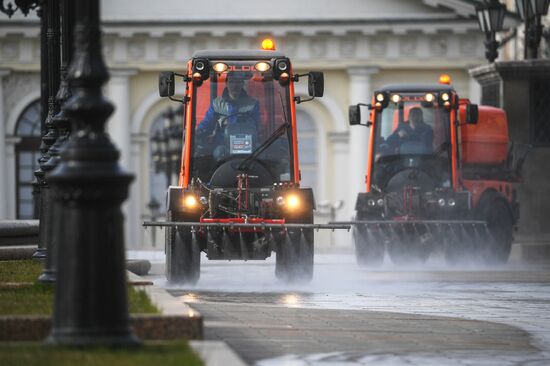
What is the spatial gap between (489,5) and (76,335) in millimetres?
21525

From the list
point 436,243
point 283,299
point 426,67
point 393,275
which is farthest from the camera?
point 426,67

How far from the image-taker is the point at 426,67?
2196 inches

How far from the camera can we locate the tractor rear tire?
20.4 metres

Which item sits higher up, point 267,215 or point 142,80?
point 142,80

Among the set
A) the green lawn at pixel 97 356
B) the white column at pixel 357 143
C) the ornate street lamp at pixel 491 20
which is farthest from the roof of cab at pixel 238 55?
the white column at pixel 357 143

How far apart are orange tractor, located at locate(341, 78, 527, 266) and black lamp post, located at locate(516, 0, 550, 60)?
1499mm

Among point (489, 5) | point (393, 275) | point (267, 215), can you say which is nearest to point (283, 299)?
point (267, 215)

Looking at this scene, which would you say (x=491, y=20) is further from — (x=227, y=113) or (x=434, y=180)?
(x=227, y=113)

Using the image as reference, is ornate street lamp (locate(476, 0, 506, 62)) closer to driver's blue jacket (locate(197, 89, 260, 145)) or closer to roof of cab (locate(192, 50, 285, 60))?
roof of cab (locate(192, 50, 285, 60))

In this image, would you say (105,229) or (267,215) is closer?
(105,229)

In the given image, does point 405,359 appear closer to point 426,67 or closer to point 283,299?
point 283,299

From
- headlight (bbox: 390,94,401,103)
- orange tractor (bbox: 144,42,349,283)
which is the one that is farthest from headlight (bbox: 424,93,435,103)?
orange tractor (bbox: 144,42,349,283)

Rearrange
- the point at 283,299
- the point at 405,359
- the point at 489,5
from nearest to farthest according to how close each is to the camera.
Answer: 1. the point at 405,359
2. the point at 283,299
3. the point at 489,5

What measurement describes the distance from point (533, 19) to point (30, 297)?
17.3 m
